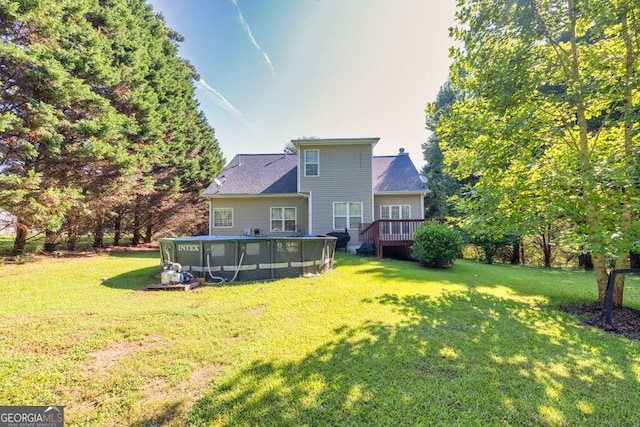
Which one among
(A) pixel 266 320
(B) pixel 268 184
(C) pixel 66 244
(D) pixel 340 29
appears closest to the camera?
(A) pixel 266 320

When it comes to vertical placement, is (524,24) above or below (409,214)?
above

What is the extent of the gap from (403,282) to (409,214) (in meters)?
7.99

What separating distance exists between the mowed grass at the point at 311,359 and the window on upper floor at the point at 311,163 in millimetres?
9182

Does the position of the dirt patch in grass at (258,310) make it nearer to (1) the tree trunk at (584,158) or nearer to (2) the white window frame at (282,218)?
(1) the tree trunk at (584,158)

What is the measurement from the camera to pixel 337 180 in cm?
1463

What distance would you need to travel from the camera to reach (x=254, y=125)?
74.6ft

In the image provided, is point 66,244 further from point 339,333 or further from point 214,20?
point 339,333

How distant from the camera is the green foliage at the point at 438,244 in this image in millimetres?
9789

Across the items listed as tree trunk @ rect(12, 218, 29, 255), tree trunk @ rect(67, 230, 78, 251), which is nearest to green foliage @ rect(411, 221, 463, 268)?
tree trunk @ rect(12, 218, 29, 255)

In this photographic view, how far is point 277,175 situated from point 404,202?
7728 millimetres

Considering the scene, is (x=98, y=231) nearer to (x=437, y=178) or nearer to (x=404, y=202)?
(x=404, y=202)

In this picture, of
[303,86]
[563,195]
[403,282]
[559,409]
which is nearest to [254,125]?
[303,86]

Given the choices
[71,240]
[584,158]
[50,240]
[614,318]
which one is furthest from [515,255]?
[71,240]

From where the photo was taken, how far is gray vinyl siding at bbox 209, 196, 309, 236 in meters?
15.7
